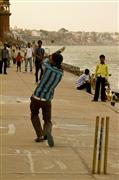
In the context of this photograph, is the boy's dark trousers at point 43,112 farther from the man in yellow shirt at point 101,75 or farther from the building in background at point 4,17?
the building in background at point 4,17

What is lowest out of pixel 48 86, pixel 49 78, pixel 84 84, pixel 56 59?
pixel 84 84

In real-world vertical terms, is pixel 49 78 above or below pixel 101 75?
above

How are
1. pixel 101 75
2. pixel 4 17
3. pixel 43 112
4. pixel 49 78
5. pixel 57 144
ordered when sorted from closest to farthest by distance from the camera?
1. pixel 49 78
2. pixel 43 112
3. pixel 57 144
4. pixel 101 75
5. pixel 4 17

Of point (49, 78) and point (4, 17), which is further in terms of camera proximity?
point (4, 17)

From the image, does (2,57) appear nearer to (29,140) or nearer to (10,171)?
(29,140)

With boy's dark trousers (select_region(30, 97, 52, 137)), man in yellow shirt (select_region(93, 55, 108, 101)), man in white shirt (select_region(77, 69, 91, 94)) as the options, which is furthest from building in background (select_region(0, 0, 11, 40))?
boy's dark trousers (select_region(30, 97, 52, 137))

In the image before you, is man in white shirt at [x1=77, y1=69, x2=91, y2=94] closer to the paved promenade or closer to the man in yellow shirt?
the man in yellow shirt

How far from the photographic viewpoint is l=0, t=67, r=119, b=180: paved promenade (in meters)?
9.12

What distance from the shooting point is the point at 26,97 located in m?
19.6

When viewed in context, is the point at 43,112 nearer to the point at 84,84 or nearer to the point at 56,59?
the point at 56,59

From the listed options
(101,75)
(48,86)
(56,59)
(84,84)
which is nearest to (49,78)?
(48,86)

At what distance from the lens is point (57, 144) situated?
37.4ft

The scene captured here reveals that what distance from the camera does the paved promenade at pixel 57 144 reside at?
9.12 metres

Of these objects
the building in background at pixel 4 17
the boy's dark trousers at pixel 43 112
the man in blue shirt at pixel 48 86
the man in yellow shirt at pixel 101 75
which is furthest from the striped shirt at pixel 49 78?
the building in background at pixel 4 17
